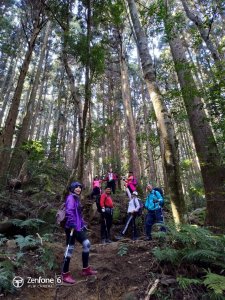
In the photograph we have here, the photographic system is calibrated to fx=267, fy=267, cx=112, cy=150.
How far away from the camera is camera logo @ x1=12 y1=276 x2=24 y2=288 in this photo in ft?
13.3

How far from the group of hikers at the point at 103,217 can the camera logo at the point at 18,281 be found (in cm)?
66

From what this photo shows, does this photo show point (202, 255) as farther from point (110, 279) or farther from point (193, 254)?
point (110, 279)

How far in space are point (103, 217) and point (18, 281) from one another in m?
3.71

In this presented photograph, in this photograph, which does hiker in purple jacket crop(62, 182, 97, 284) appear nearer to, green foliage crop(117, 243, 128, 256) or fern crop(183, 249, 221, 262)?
green foliage crop(117, 243, 128, 256)

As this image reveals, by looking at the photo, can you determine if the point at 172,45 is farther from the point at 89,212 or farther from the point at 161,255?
the point at 161,255

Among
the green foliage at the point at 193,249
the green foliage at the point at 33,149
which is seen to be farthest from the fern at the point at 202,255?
the green foliage at the point at 33,149

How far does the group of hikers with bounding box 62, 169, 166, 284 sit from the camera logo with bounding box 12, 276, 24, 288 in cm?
66

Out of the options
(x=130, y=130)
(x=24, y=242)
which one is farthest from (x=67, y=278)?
(x=130, y=130)

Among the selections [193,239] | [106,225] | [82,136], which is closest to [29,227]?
[106,225]

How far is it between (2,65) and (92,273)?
93.6 ft

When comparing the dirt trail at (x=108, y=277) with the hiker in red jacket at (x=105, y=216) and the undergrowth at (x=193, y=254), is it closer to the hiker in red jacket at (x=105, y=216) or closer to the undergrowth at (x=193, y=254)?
the undergrowth at (x=193, y=254)

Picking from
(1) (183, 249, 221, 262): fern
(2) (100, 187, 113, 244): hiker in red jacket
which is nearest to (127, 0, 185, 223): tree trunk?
(1) (183, 249, 221, 262): fern

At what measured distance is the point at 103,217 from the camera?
25.2 feet

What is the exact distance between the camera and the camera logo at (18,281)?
4.07 m
